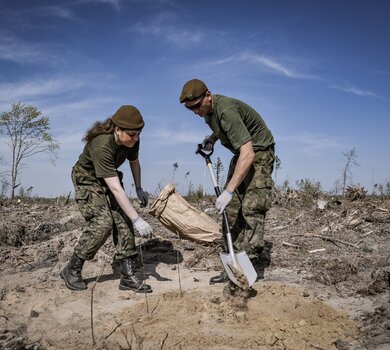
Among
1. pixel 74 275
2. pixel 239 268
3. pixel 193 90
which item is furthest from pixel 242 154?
pixel 74 275

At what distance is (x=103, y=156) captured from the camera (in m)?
3.82

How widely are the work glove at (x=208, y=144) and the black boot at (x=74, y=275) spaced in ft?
5.61

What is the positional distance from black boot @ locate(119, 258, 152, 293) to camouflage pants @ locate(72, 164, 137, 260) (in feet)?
0.29

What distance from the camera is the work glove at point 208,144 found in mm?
4535

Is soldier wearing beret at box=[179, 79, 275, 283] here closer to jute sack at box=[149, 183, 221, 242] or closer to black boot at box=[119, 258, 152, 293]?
black boot at box=[119, 258, 152, 293]

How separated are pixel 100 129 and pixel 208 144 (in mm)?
1191

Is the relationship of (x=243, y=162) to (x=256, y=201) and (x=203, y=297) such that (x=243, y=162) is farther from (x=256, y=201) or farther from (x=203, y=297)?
(x=203, y=297)

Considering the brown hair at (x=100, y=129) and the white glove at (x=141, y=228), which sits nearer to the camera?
the white glove at (x=141, y=228)

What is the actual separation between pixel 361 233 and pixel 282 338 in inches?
147

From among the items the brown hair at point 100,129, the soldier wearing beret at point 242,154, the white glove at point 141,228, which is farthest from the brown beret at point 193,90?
the white glove at point 141,228

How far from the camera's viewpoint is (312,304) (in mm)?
3508

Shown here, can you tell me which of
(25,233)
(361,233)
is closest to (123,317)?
(25,233)

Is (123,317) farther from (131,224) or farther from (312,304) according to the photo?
(312,304)

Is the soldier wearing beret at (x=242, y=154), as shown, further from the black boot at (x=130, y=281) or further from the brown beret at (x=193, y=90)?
the black boot at (x=130, y=281)
